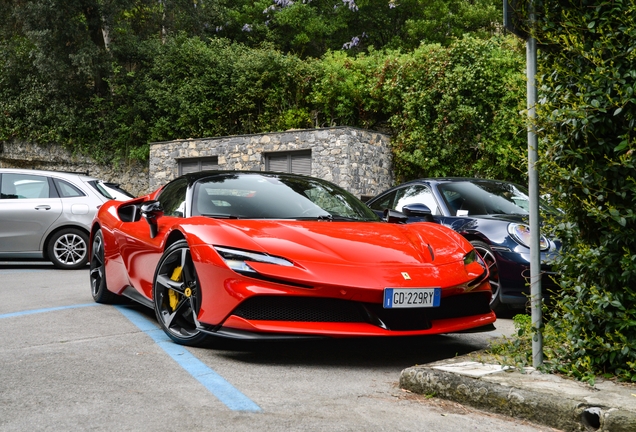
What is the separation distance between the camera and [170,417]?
341 cm

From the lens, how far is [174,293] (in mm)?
5418

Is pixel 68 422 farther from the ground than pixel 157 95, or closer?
closer

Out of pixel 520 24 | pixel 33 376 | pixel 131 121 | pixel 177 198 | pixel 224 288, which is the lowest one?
pixel 33 376

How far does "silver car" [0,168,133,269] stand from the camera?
38.1ft

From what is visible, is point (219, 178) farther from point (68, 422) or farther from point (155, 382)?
point (68, 422)

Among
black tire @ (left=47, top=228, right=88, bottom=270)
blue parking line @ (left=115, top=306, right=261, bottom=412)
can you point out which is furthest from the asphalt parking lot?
black tire @ (left=47, top=228, right=88, bottom=270)

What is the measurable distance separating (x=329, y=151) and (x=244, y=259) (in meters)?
14.7

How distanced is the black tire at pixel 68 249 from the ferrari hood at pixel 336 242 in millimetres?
7410

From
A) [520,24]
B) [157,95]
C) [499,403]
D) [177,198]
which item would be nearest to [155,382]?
[499,403]

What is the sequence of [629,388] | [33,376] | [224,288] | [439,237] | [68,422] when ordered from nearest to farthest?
[68,422] < [629,388] < [33,376] < [224,288] < [439,237]

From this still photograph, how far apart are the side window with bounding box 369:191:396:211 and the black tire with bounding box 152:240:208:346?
13.8 feet

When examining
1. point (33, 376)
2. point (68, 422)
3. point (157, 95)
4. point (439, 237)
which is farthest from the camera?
point (157, 95)

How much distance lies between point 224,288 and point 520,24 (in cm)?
233

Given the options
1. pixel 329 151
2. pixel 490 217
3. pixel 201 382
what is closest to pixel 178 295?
pixel 201 382
